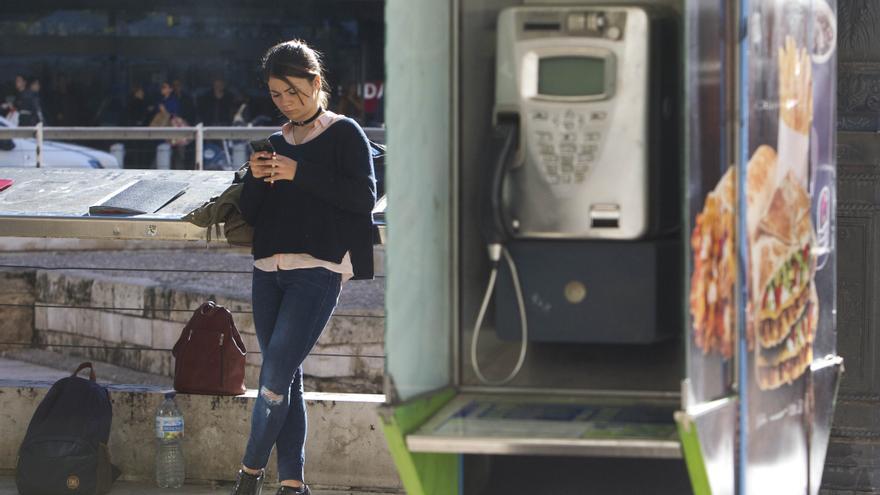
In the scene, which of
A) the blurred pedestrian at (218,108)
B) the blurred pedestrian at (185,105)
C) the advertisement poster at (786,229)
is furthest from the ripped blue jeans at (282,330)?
the blurred pedestrian at (218,108)

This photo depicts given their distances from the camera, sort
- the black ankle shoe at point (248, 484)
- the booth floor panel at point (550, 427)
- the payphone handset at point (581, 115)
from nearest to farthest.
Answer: the booth floor panel at point (550, 427)
the payphone handset at point (581, 115)
the black ankle shoe at point (248, 484)

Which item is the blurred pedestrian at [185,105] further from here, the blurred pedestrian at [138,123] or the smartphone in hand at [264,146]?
the smartphone in hand at [264,146]

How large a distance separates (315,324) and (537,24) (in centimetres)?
159

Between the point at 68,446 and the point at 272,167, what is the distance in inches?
66.6

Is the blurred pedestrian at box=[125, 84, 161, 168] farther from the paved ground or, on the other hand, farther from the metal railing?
the paved ground

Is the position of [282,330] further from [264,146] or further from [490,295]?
[490,295]

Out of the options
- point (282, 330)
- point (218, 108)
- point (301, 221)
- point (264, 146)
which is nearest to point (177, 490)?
point (282, 330)

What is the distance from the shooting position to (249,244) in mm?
5609

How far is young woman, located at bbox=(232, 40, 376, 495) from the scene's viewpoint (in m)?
5.29

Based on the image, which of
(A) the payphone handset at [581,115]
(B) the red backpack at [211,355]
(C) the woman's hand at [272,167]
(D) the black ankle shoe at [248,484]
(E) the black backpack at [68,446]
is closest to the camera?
(A) the payphone handset at [581,115]

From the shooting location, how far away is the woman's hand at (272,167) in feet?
16.9

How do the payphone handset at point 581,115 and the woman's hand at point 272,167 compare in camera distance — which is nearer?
the payphone handset at point 581,115

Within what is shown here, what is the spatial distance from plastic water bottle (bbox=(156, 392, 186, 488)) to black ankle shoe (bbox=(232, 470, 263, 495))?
0.77 meters

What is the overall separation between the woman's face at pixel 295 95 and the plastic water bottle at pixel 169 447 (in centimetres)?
153
